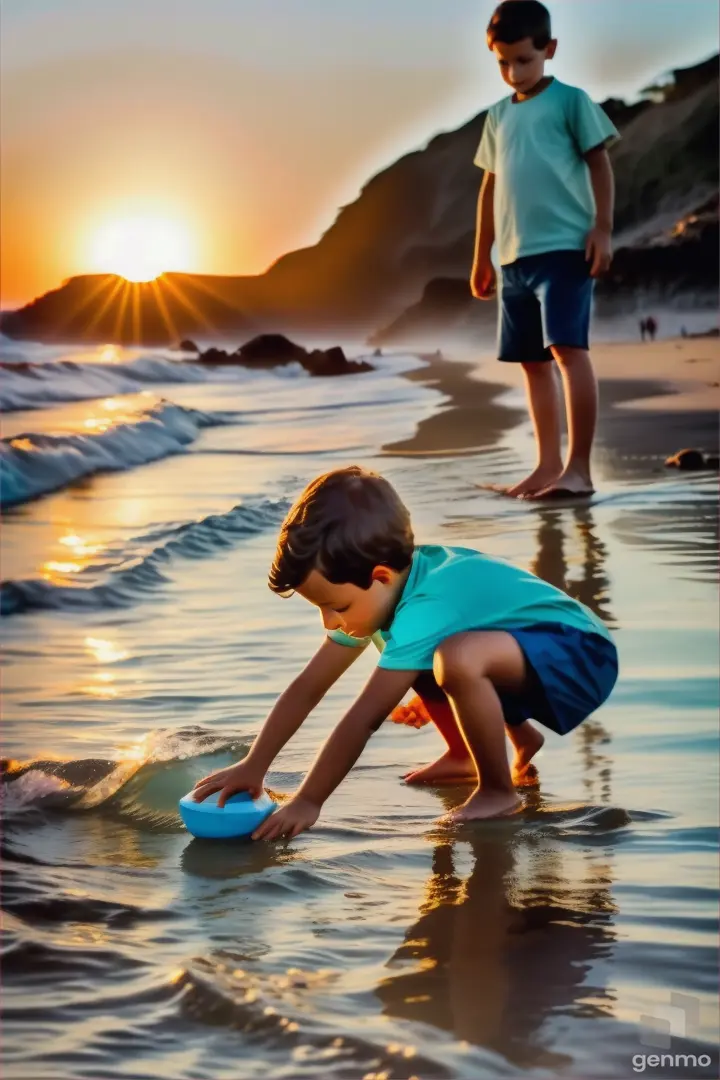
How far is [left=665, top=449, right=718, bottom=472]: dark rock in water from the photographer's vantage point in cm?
669

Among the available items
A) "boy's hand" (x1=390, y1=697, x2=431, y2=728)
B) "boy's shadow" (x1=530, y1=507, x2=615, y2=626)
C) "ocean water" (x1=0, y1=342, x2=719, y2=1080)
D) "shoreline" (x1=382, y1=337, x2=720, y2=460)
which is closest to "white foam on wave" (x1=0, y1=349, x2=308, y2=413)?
"shoreline" (x1=382, y1=337, x2=720, y2=460)

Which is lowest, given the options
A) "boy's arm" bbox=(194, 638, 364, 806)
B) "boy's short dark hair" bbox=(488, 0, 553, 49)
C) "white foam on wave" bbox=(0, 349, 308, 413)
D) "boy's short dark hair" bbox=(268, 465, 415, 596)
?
"boy's arm" bbox=(194, 638, 364, 806)

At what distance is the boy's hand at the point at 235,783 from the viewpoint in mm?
2678

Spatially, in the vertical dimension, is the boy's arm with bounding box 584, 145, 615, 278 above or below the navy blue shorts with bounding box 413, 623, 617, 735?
above

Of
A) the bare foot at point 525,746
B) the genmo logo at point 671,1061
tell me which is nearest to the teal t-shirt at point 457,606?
the bare foot at point 525,746

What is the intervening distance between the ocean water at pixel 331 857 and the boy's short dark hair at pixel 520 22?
1.89 meters

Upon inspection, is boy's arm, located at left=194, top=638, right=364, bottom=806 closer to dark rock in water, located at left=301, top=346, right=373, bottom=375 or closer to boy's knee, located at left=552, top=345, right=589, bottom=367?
boy's knee, located at left=552, top=345, right=589, bottom=367

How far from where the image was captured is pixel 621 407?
10.1m

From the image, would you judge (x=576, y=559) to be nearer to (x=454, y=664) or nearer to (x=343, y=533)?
(x=454, y=664)

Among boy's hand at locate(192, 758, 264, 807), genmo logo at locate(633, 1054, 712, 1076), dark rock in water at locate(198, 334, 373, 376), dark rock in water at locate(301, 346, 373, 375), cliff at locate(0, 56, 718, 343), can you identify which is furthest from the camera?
cliff at locate(0, 56, 718, 343)

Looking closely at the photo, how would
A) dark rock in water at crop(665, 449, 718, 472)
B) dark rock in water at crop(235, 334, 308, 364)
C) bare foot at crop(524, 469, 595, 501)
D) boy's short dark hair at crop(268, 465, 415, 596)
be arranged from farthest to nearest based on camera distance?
1. dark rock in water at crop(235, 334, 308, 364)
2. dark rock in water at crop(665, 449, 718, 472)
3. bare foot at crop(524, 469, 595, 501)
4. boy's short dark hair at crop(268, 465, 415, 596)

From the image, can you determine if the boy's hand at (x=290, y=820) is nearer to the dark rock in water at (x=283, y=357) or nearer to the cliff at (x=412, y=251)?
the dark rock in water at (x=283, y=357)

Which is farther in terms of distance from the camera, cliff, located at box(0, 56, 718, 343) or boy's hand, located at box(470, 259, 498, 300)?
cliff, located at box(0, 56, 718, 343)

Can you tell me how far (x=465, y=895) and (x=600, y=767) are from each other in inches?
27.4
